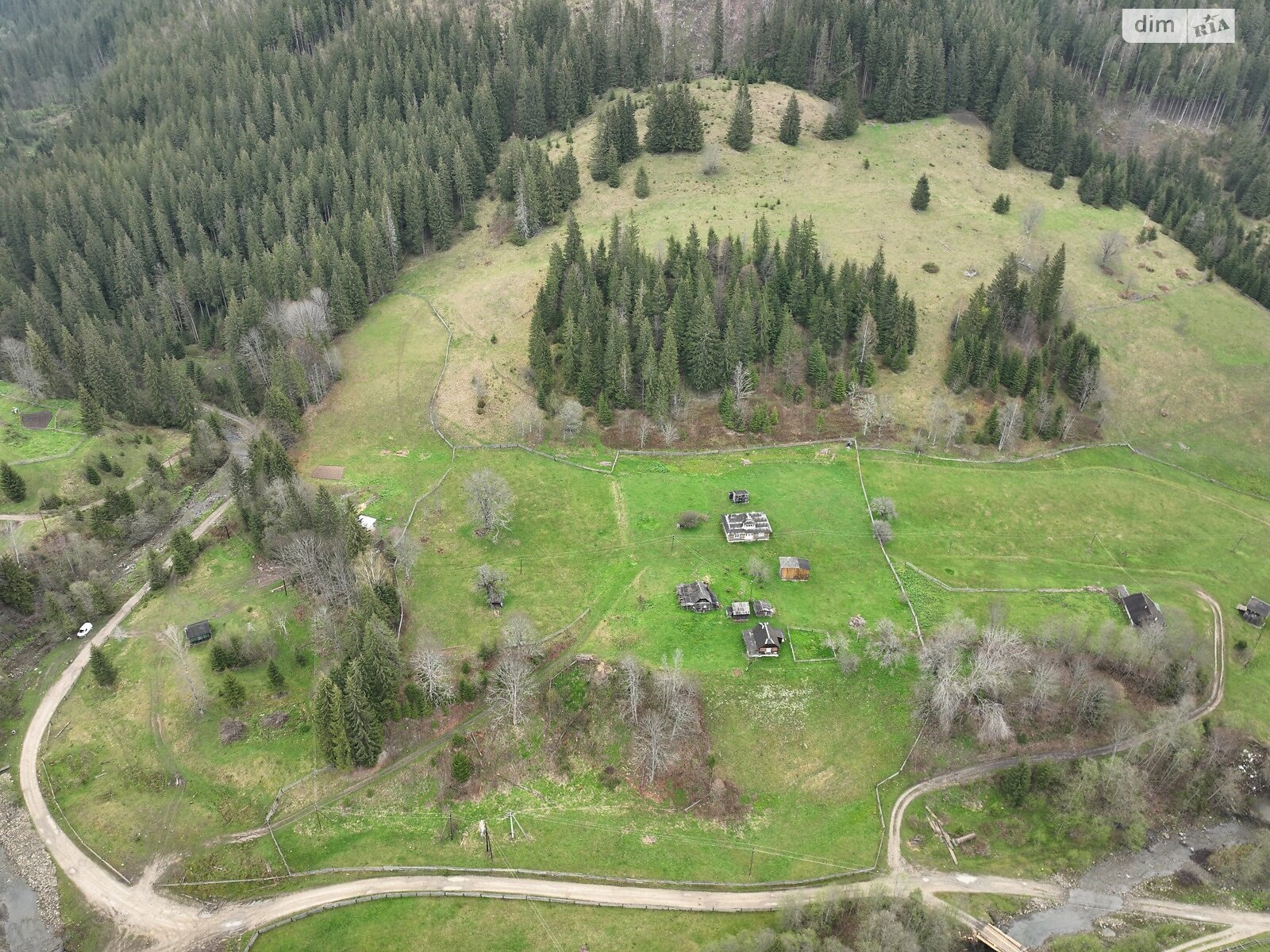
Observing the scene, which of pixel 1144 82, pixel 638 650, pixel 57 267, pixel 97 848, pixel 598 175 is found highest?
pixel 1144 82

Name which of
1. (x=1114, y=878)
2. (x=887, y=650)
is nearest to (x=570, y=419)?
(x=887, y=650)

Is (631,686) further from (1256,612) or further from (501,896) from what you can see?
(1256,612)

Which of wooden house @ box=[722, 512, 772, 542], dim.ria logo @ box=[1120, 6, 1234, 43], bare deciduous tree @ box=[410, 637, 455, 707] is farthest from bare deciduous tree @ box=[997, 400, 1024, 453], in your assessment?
dim.ria logo @ box=[1120, 6, 1234, 43]

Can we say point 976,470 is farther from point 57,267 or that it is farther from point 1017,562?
point 57,267

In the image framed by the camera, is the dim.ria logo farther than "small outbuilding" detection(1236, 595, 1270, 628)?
Yes

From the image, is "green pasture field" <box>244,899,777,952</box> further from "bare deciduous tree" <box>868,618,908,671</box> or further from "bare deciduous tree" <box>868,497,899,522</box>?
"bare deciduous tree" <box>868,497,899,522</box>

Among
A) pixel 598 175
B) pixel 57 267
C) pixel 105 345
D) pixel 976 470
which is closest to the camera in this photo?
pixel 976 470

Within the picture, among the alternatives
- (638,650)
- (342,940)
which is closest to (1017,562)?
(638,650)
